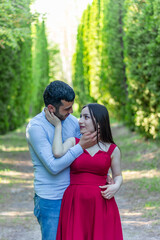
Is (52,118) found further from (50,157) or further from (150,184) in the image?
(150,184)

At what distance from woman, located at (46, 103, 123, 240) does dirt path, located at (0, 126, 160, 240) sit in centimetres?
281

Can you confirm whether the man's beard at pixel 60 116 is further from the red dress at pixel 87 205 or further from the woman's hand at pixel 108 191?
the woman's hand at pixel 108 191

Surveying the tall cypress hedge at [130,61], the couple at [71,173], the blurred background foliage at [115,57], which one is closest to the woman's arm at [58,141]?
the couple at [71,173]

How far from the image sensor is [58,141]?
3.03m

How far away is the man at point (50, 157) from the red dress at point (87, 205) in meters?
0.06

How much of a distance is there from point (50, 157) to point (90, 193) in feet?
1.56

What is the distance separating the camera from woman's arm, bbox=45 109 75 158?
301 cm

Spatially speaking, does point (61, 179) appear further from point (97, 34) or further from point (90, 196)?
point (97, 34)

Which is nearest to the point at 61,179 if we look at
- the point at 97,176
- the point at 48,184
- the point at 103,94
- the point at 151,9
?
the point at 48,184

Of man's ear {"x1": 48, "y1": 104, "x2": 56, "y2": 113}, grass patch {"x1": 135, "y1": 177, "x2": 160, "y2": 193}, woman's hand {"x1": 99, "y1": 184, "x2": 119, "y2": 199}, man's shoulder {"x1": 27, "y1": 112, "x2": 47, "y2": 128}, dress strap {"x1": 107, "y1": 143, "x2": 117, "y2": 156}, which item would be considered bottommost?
grass patch {"x1": 135, "y1": 177, "x2": 160, "y2": 193}

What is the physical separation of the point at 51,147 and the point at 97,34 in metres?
23.1

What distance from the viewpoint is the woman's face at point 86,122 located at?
10.5ft

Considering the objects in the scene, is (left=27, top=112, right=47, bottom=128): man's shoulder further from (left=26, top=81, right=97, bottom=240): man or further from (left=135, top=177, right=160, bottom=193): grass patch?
(left=135, top=177, right=160, bottom=193): grass patch

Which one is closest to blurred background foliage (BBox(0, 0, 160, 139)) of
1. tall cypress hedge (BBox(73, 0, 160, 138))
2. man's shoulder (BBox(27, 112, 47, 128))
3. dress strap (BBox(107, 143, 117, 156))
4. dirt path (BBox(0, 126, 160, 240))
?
tall cypress hedge (BBox(73, 0, 160, 138))
